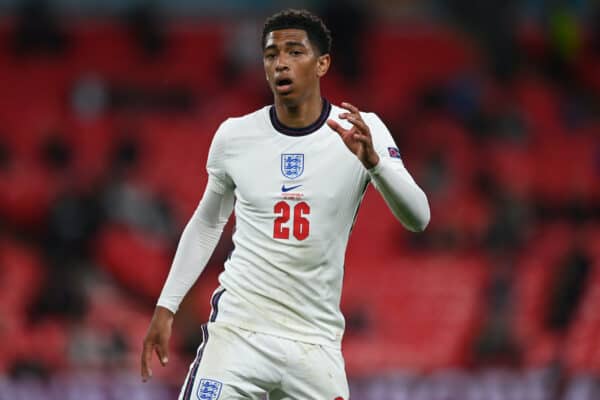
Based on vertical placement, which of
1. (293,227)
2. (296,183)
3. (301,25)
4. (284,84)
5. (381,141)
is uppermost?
(301,25)

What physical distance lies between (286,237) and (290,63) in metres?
0.63

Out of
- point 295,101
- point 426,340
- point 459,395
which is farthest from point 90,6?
point 295,101

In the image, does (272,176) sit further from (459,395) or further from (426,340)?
(426,340)

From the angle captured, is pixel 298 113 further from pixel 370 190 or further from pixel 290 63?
pixel 370 190

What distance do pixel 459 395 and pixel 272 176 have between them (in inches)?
241

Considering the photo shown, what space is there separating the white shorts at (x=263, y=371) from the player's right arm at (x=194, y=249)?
0.92 feet

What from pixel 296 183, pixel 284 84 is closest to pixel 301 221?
pixel 296 183

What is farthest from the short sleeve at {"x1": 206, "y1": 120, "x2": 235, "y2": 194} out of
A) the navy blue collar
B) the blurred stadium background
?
the blurred stadium background

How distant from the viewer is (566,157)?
45.2 ft

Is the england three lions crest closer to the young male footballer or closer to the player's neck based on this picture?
the young male footballer

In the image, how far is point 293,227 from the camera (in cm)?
438

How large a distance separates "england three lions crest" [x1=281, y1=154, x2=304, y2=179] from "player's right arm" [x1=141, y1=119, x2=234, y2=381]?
0.85 feet

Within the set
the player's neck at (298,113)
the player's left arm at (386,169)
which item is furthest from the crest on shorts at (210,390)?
the player's neck at (298,113)

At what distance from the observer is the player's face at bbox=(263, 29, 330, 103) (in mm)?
4406
